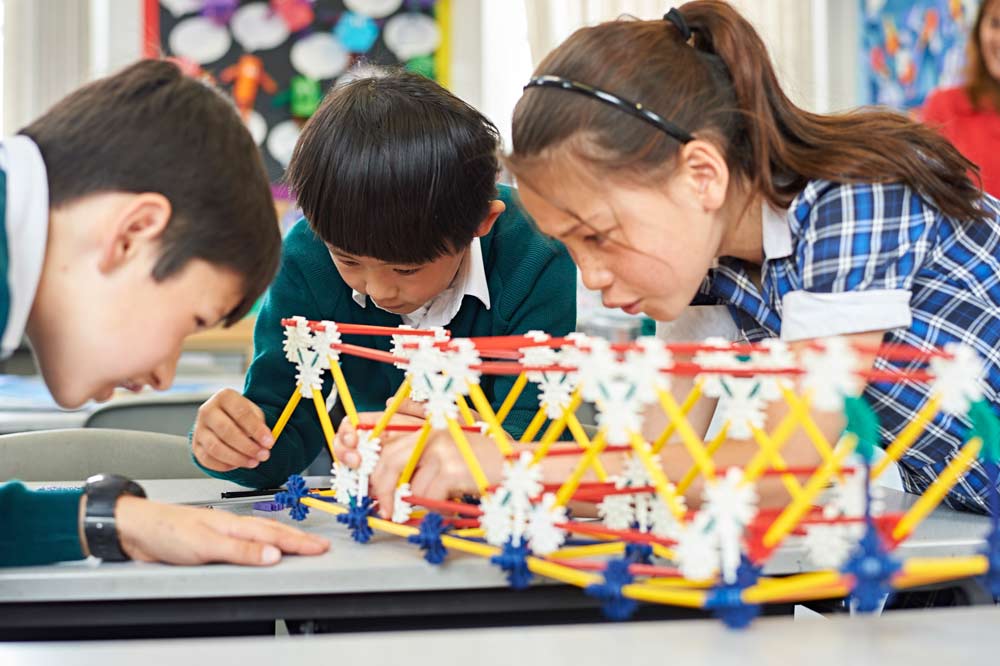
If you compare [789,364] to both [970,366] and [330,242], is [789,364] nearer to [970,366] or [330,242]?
[970,366]

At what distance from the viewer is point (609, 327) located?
323 centimetres

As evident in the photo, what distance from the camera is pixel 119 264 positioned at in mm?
853

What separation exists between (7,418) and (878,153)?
5.73ft

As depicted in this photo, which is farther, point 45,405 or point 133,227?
point 45,405

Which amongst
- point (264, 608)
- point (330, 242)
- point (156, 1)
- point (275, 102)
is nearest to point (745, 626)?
point (264, 608)

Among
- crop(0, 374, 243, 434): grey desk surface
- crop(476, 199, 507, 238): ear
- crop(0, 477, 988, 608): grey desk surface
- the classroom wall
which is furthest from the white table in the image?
the classroom wall

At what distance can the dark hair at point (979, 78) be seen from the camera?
2357 mm

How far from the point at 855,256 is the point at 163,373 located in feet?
2.10

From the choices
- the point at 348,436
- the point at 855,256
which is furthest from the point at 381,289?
the point at 855,256

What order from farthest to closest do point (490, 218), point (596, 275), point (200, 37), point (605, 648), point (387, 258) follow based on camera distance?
1. point (200, 37)
2. point (490, 218)
3. point (387, 258)
4. point (596, 275)
5. point (605, 648)

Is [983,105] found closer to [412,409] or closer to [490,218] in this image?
[490,218]

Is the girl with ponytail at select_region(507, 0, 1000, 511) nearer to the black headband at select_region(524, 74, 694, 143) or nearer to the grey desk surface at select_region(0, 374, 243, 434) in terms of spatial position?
the black headband at select_region(524, 74, 694, 143)

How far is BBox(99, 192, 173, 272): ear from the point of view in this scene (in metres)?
0.84

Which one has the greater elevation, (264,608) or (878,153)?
(878,153)
